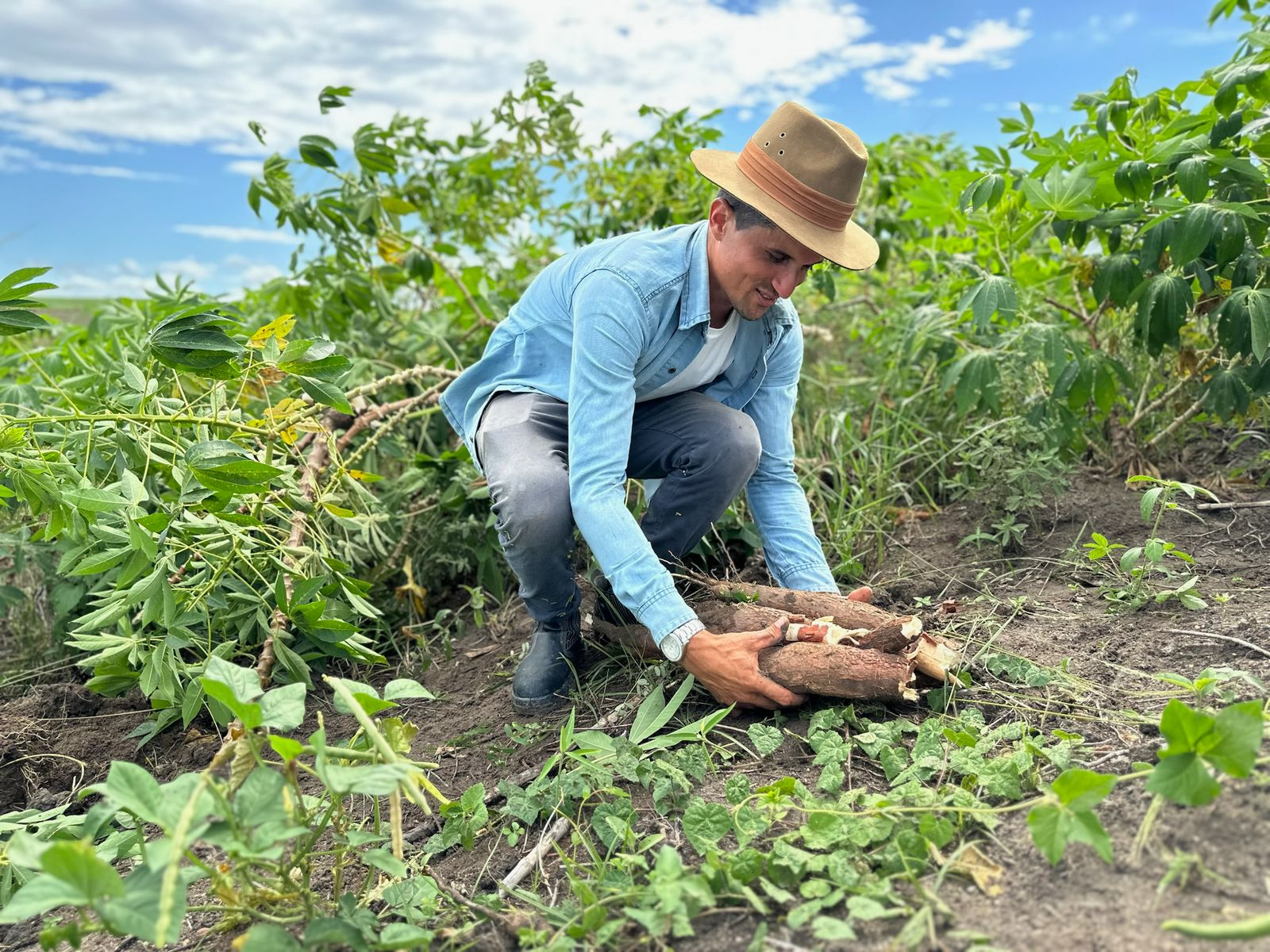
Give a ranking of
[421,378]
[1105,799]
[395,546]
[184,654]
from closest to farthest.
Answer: [1105,799]
[184,654]
[395,546]
[421,378]

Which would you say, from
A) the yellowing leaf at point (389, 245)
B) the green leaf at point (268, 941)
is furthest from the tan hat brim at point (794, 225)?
the yellowing leaf at point (389, 245)

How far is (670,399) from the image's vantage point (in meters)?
2.75

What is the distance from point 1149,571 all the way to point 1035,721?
2.78 ft


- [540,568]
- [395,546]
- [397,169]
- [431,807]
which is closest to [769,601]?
[540,568]

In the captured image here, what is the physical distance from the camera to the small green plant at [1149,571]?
7.49 feet

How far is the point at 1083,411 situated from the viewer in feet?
11.1

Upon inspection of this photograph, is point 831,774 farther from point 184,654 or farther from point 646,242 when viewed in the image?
point 184,654

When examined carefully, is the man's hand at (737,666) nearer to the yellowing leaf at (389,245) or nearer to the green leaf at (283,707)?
the green leaf at (283,707)

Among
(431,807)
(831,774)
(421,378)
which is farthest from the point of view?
(421,378)

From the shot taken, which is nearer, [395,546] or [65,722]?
[65,722]

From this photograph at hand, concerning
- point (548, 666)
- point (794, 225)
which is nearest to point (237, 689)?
point (548, 666)

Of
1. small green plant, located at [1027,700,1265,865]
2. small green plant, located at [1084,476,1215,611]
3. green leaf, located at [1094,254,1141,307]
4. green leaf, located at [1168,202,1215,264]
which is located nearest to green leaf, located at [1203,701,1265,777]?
small green plant, located at [1027,700,1265,865]

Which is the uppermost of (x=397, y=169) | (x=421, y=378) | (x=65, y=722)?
(x=397, y=169)

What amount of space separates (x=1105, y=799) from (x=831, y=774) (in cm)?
45
